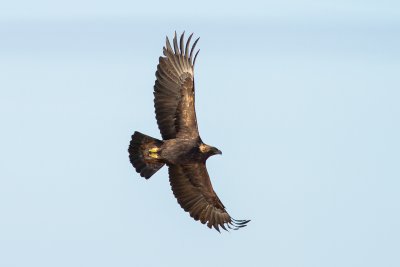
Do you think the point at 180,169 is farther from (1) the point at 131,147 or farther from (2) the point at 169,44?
(2) the point at 169,44

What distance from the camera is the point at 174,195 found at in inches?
903

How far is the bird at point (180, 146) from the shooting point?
2206 centimetres

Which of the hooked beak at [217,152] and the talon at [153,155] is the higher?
the hooked beak at [217,152]

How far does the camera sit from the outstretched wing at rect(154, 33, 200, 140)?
22281mm

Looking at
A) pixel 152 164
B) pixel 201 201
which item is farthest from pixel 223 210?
pixel 152 164

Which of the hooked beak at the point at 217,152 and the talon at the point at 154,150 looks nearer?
the talon at the point at 154,150

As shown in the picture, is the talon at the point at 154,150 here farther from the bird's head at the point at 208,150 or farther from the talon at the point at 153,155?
the bird's head at the point at 208,150

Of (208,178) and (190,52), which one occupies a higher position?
(190,52)

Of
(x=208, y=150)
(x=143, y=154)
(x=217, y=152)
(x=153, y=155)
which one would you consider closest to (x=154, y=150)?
(x=153, y=155)

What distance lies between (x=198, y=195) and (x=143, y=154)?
5.58ft

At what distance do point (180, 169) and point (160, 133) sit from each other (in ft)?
3.06

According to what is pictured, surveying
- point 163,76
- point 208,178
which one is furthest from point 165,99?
point 208,178

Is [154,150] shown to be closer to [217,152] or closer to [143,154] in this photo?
[143,154]

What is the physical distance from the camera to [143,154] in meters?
22.2
